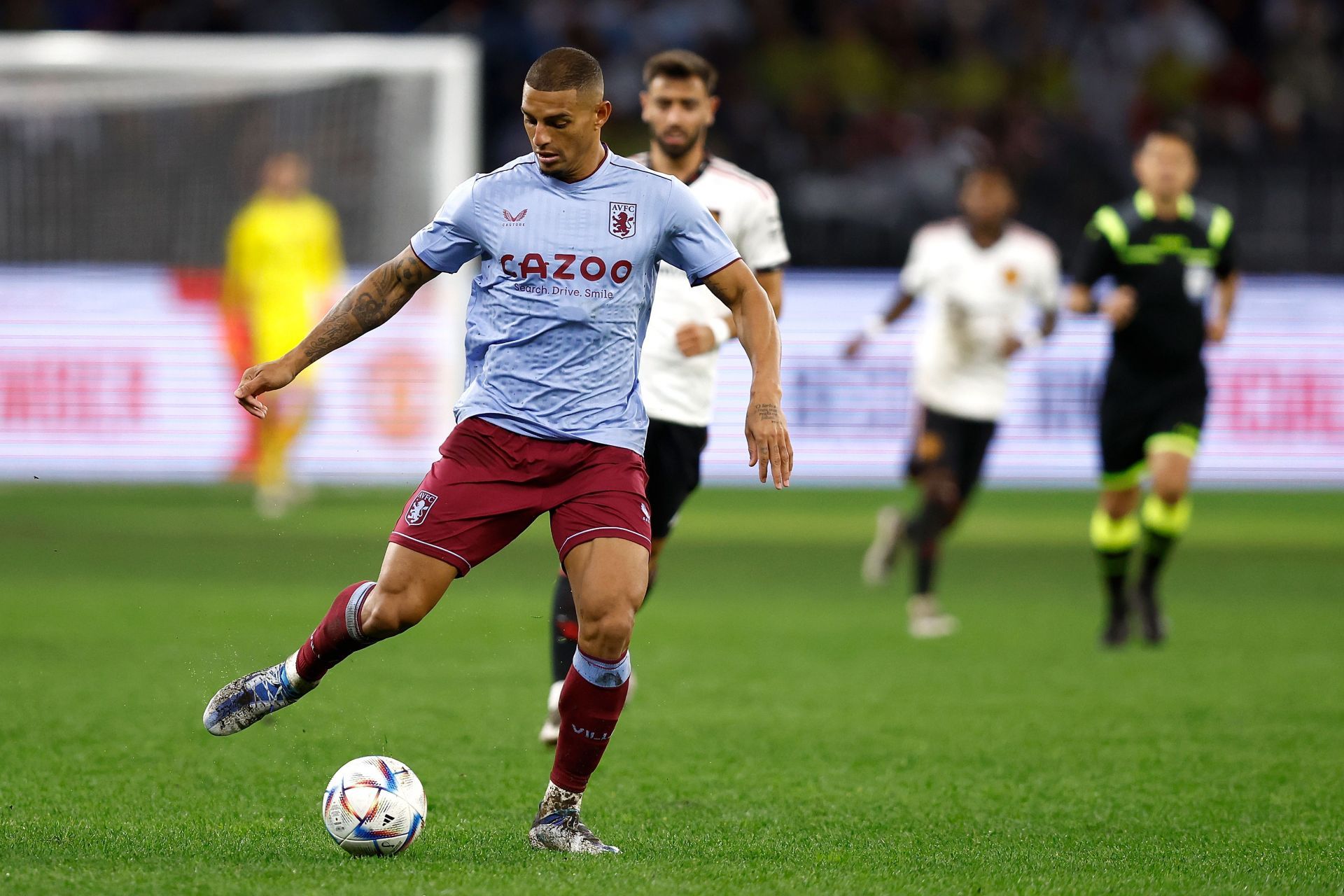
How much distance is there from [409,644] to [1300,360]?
908 centimetres

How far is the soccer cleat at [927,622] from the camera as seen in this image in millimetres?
9297

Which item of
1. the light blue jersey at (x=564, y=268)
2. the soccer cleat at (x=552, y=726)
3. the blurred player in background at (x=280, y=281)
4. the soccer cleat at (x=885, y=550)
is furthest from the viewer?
the blurred player in background at (x=280, y=281)

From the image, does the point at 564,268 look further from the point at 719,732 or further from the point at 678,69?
the point at 719,732

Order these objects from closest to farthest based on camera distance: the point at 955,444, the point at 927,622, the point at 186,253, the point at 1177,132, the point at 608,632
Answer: the point at 608,632 → the point at 1177,132 → the point at 927,622 → the point at 955,444 → the point at 186,253

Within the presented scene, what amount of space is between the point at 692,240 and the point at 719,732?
2409 millimetres

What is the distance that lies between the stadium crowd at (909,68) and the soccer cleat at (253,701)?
12.5 m

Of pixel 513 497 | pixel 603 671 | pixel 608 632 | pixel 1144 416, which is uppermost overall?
pixel 513 497

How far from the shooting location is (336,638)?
4.85m

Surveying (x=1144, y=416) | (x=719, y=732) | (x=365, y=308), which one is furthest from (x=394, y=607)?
(x=1144, y=416)

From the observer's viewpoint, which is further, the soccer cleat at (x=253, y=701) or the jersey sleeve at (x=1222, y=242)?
the jersey sleeve at (x=1222, y=242)

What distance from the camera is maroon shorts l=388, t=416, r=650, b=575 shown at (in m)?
4.79

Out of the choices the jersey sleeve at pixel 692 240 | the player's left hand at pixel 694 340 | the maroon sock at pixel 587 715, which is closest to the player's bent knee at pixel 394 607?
Answer: the maroon sock at pixel 587 715

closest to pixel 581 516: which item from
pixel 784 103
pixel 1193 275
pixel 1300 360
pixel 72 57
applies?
pixel 1193 275

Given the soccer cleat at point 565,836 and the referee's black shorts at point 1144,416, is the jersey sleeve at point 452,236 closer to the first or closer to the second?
the soccer cleat at point 565,836
